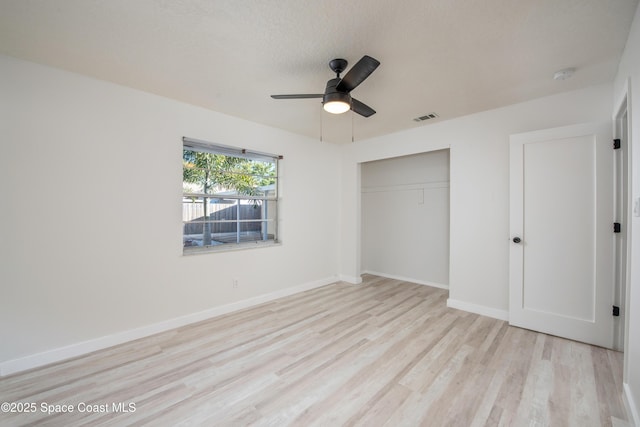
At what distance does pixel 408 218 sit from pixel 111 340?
464 cm

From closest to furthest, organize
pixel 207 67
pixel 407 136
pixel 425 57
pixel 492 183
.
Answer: pixel 425 57 < pixel 207 67 < pixel 492 183 < pixel 407 136

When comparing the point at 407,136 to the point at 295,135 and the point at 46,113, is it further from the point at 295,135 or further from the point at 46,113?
the point at 46,113

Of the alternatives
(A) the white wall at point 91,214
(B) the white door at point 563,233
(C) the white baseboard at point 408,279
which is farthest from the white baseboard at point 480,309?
(A) the white wall at point 91,214

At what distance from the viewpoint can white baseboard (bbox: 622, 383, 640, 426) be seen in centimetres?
158

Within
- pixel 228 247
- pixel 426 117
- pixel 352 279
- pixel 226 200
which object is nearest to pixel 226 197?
pixel 226 200

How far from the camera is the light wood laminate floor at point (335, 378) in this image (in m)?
1.74

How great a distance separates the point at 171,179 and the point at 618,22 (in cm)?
405

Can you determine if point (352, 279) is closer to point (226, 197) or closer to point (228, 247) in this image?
point (228, 247)

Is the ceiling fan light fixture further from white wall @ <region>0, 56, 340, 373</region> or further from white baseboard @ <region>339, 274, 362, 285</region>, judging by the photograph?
white baseboard @ <region>339, 274, 362, 285</region>

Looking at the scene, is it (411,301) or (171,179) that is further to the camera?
(411,301)

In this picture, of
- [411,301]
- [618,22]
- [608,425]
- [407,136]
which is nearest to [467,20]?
[618,22]

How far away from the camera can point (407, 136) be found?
4.20m

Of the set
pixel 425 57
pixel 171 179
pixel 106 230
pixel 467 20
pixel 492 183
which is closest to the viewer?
pixel 467 20

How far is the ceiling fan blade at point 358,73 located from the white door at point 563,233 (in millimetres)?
2200
